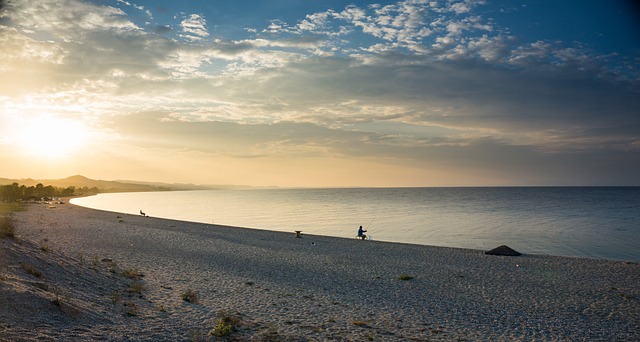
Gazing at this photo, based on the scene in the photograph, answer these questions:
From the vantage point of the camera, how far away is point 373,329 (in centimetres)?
1340

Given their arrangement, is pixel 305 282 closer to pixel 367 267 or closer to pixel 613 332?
pixel 367 267

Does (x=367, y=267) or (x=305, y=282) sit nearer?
(x=305, y=282)

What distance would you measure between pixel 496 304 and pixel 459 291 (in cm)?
253

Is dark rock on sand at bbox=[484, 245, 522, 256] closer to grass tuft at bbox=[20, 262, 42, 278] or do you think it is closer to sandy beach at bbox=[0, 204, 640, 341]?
sandy beach at bbox=[0, 204, 640, 341]

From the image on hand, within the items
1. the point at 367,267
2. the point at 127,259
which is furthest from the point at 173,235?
the point at 367,267

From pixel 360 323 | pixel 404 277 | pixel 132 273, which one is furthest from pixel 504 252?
pixel 132 273

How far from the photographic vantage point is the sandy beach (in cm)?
1217

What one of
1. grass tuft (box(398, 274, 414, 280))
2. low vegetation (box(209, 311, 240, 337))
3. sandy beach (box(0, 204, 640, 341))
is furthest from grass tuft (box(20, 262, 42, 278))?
grass tuft (box(398, 274, 414, 280))

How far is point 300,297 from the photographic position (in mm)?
17719

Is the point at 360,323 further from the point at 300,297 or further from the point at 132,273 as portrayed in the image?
the point at 132,273

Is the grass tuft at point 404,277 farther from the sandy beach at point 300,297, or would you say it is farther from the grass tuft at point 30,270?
the grass tuft at point 30,270

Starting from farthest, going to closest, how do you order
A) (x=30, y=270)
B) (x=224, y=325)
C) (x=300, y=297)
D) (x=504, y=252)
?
(x=504, y=252) < (x=300, y=297) < (x=30, y=270) < (x=224, y=325)

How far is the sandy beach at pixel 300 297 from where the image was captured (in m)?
12.2

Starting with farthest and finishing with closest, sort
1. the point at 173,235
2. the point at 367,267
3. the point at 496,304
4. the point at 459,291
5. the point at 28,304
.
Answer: the point at 173,235 < the point at 367,267 < the point at 459,291 < the point at 496,304 < the point at 28,304
